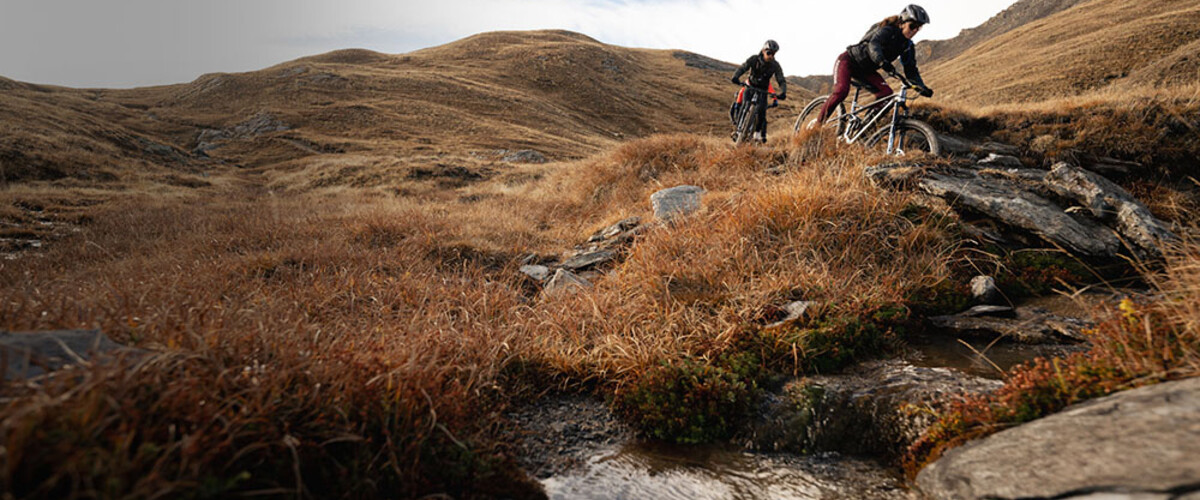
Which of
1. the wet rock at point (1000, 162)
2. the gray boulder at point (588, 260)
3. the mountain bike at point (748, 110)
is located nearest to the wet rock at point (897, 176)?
the wet rock at point (1000, 162)

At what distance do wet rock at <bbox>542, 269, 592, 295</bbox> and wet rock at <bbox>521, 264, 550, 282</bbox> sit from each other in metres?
0.67

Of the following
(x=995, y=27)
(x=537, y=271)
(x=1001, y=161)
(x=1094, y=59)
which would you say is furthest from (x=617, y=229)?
(x=995, y=27)

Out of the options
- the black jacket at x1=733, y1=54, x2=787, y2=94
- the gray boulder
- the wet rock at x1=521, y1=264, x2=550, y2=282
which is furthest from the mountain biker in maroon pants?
the wet rock at x1=521, y1=264, x2=550, y2=282

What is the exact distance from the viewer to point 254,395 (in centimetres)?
240

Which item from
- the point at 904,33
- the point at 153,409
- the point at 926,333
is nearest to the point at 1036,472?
the point at 926,333

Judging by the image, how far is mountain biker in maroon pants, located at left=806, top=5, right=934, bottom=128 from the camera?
8.48 m

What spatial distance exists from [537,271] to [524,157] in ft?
88.4

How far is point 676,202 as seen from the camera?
912cm

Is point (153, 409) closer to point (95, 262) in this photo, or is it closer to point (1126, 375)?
point (1126, 375)

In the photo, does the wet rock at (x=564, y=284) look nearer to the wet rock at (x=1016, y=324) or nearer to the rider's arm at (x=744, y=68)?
the wet rock at (x=1016, y=324)

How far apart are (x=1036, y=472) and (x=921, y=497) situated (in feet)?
2.49

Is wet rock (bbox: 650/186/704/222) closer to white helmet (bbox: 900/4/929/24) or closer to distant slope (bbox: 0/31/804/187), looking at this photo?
white helmet (bbox: 900/4/929/24)

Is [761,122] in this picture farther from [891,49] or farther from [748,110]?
[891,49]

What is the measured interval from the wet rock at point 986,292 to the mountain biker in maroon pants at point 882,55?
396cm
